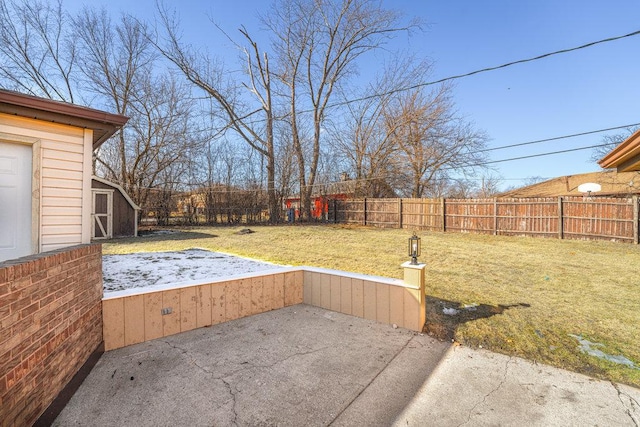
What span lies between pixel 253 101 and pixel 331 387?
18.8 m

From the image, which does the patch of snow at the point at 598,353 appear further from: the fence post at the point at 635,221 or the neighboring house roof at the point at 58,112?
the fence post at the point at 635,221

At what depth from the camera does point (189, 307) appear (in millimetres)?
3252

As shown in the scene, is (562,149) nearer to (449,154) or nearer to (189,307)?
(449,154)

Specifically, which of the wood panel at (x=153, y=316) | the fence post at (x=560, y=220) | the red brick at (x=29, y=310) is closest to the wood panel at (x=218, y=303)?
the wood panel at (x=153, y=316)

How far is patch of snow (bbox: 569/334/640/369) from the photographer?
2521mm

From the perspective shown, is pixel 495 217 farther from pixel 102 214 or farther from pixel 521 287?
pixel 102 214

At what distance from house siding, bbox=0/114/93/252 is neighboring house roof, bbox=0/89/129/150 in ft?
0.27

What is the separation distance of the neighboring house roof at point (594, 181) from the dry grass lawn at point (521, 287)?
9683mm

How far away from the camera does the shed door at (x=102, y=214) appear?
33.0 ft

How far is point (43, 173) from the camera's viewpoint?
108 inches

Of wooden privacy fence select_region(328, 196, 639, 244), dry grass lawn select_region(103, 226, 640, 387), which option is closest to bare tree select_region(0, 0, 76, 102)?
dry grass lawn select_region(103, 226, 640, 387)

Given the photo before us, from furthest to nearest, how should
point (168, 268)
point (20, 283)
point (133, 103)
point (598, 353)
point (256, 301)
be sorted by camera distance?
point (133, 103) < point (168, 268) < point (256, 301) < point (598, 353) < point (20, 283)

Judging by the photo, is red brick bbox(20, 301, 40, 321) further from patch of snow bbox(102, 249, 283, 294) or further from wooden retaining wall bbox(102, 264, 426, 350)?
patch of snow bbox(102, 249, 283, 294)

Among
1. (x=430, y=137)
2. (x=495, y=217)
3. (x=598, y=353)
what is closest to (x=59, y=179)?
(x=598, y=353)
